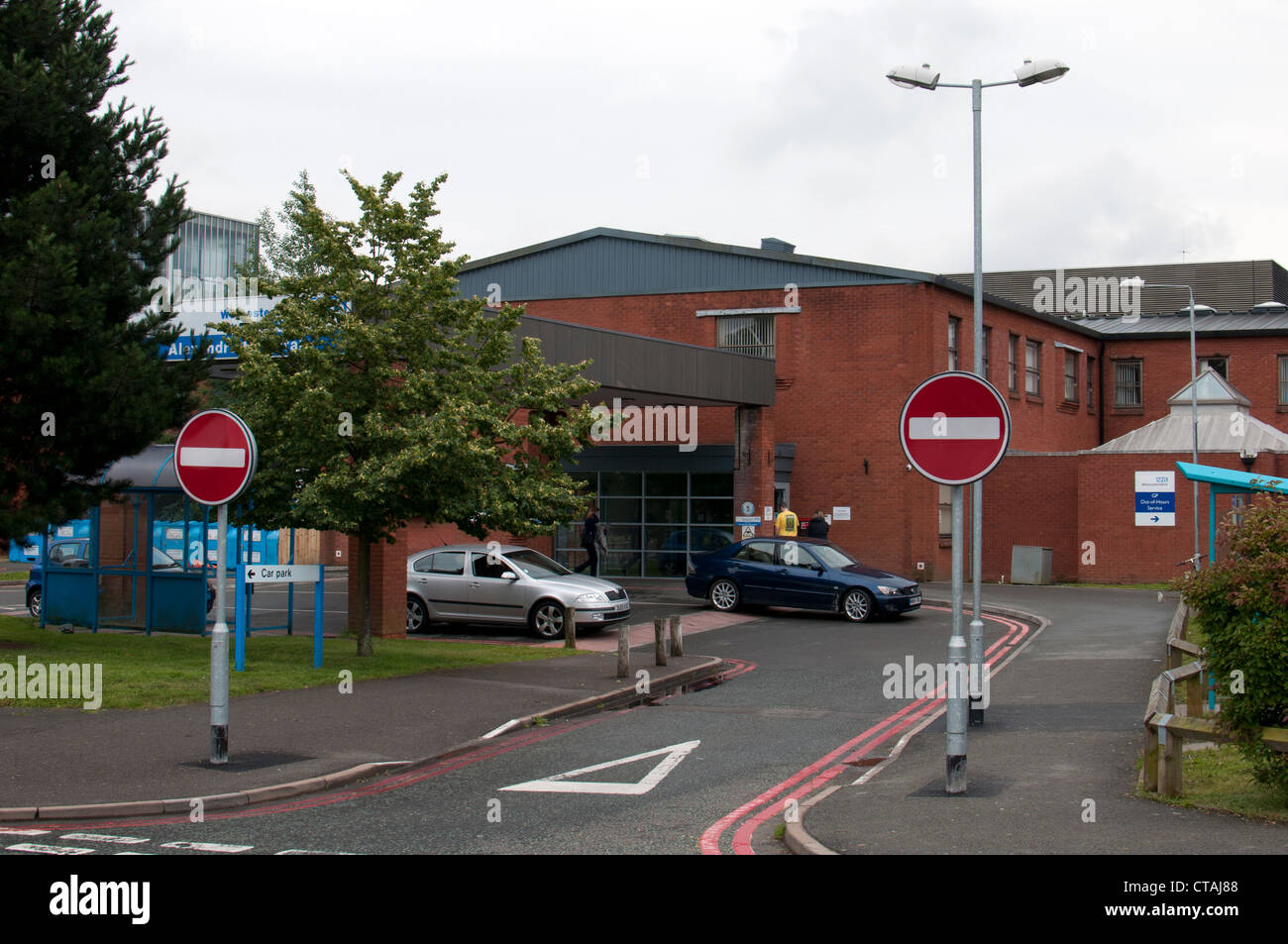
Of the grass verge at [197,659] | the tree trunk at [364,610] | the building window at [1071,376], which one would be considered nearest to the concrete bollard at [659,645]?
the grass verge at [197,659]

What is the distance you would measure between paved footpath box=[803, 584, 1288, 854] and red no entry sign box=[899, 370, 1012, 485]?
223 cm

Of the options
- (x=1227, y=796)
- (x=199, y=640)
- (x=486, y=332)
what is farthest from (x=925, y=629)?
(x=1227, y=796)

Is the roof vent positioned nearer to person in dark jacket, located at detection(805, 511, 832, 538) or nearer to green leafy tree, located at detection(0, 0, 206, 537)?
person in dark jacket, located at detection(805, 511, 832, 538)

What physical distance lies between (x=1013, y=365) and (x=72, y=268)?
29.8 m

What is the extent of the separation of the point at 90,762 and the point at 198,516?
1003cm

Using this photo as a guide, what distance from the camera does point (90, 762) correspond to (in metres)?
10.3

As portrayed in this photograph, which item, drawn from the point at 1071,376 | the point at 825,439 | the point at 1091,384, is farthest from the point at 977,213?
the point at 1091,384

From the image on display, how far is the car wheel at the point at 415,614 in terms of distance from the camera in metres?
21.3

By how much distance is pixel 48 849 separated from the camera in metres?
7.74

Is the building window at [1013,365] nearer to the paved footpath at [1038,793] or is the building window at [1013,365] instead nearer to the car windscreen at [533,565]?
the car windscreen at [533,565]

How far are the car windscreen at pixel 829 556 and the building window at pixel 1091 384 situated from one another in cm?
2516

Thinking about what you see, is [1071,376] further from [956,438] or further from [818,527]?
[956,438]

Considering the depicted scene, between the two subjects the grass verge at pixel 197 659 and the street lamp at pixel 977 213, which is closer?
the street lamp at pixel 977 213

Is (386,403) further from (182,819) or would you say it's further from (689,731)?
(182,819)
